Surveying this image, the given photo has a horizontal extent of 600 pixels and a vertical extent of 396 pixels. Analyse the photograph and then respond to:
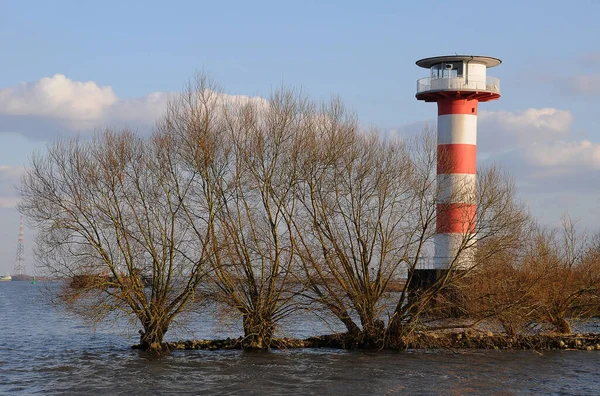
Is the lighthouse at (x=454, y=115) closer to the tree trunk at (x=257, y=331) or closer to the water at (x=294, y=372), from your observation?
the water at (x=294, y=372)

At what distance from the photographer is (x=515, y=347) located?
30219 millimetres

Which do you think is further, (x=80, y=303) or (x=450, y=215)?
(x=450, y=215)

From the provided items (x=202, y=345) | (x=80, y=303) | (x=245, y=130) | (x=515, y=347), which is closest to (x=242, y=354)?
(x=202, y=345)

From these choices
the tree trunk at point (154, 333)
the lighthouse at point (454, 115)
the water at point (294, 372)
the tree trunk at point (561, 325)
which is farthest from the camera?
the lighthouse at point (454, 115)

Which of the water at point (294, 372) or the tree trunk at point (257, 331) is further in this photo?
the tree trunk at point (257, 331)

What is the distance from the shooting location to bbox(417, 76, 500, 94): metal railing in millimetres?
38438

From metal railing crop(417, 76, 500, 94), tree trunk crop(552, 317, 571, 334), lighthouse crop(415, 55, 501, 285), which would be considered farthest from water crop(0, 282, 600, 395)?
metal railing crop(417, 76, 500, 94)

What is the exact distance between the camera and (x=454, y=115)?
3816cm

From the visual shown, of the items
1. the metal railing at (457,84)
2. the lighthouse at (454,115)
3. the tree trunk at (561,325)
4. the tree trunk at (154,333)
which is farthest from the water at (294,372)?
the metal railing at (457,84)

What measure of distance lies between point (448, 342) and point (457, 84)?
1381 centimetres

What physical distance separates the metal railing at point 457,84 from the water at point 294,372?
45.9ft

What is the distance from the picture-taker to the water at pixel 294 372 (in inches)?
883

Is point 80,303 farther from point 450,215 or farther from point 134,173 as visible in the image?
point 450,215

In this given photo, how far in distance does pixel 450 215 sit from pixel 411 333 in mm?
4879
